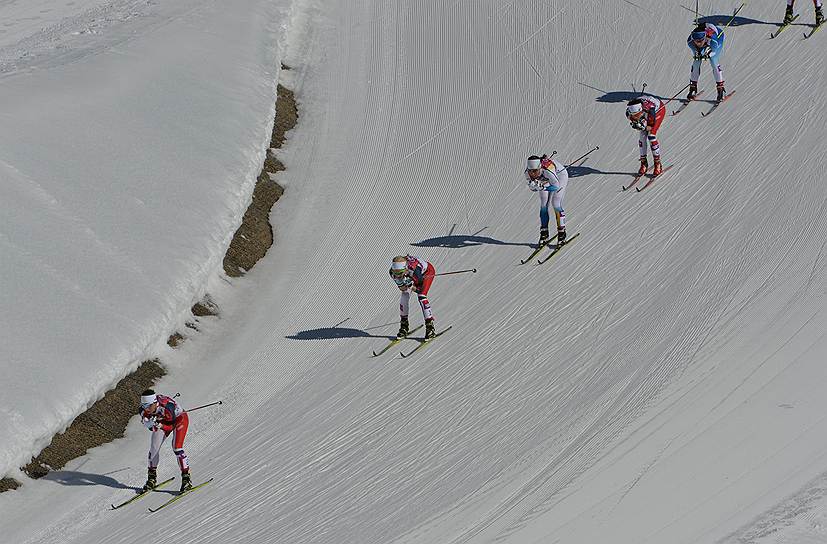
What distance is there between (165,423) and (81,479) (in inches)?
78.6

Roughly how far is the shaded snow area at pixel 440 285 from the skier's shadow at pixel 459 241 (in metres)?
0.07

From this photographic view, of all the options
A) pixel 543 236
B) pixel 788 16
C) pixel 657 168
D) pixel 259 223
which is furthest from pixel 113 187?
pixel 788 16

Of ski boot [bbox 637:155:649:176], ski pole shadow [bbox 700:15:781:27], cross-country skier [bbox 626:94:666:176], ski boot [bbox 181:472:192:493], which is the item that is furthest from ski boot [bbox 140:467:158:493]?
ski pole shadow [bbox 700:15:781:27]

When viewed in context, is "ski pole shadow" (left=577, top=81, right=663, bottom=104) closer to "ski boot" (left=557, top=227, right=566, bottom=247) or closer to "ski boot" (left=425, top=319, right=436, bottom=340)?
"ski boot" (left=557, top=227, right=566, bottom=247)

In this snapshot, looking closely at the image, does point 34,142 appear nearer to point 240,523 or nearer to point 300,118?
point 300,118

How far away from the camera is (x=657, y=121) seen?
89.3ft

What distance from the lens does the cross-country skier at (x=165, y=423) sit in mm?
21406

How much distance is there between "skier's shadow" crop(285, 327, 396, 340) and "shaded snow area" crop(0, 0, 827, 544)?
11cm

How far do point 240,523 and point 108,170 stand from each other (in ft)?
34.6

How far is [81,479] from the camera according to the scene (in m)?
22.2

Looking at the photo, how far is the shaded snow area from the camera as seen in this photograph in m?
20.0

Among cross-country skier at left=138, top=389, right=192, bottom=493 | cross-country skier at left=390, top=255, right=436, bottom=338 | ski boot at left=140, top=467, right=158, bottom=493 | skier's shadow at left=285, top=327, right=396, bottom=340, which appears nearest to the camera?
cross-country skier at left=138, top=389, right=192, bottom=493

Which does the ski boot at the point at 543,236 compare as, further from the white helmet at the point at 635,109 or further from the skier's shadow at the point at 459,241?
the white helmet at the point at 635,109

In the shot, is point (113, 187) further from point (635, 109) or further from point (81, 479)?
point (635, 109)
